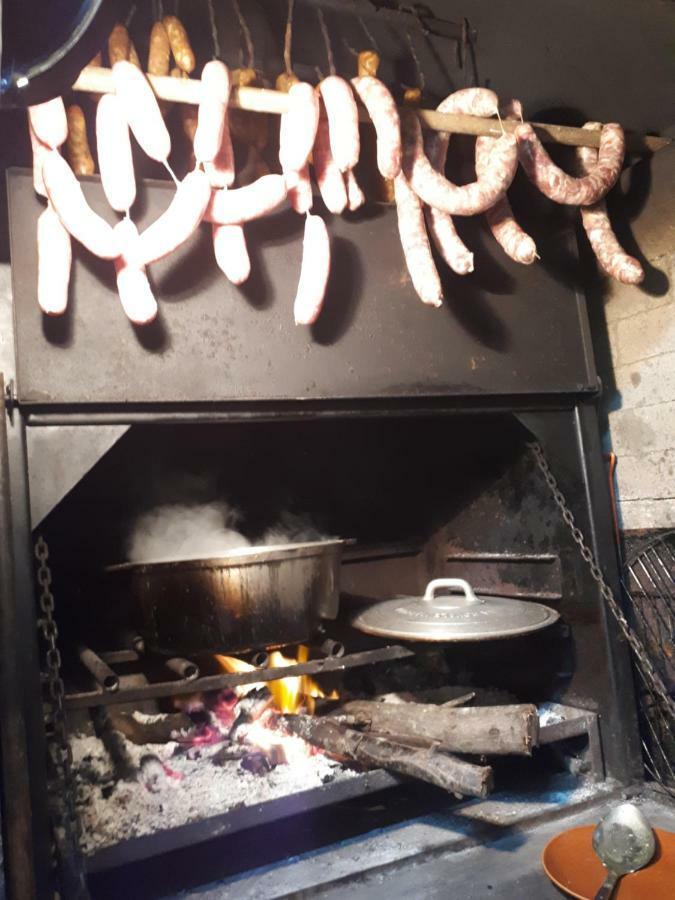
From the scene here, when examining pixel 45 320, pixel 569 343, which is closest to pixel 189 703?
pixel 45 320

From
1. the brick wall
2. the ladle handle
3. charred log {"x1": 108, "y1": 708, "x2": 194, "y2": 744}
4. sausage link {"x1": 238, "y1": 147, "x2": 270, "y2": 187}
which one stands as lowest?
the ladle handle

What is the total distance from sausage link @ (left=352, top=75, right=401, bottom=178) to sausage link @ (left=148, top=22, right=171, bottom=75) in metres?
0.60

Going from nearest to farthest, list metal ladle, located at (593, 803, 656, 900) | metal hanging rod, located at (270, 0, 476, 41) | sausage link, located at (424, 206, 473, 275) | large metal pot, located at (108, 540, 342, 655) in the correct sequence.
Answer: metal ladle, located at (593, 803, 656, 900) → large metal pot, located at (108, 540, 342, 655) → sausage link, located at (424, 206, 473, 275) → metal hanging rod, located at (270, 0, 476, 41)

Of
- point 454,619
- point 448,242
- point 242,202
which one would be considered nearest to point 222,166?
point 242,202

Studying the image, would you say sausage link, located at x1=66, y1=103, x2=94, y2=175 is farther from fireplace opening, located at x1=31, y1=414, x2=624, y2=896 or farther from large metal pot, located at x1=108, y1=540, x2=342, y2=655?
large metal pot, located at x1=108, y1=540, x2=342, y2=655

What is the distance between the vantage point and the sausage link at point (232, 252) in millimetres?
2020

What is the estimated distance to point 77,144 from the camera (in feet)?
6.81

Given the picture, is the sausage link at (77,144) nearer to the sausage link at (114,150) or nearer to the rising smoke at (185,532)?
the sausage link at (114,150)

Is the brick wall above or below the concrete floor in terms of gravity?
above

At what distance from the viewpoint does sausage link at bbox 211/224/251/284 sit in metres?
2.02

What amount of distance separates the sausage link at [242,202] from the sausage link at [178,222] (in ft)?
0.30

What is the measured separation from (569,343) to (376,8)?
→ 4.53 feet

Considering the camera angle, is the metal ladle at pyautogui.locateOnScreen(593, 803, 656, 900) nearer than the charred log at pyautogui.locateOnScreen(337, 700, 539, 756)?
Yes

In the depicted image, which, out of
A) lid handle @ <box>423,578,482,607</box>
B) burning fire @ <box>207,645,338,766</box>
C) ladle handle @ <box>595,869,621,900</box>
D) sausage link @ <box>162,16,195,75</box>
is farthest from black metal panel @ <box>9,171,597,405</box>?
ladle handle @ <box>595,869,621,900</box>
